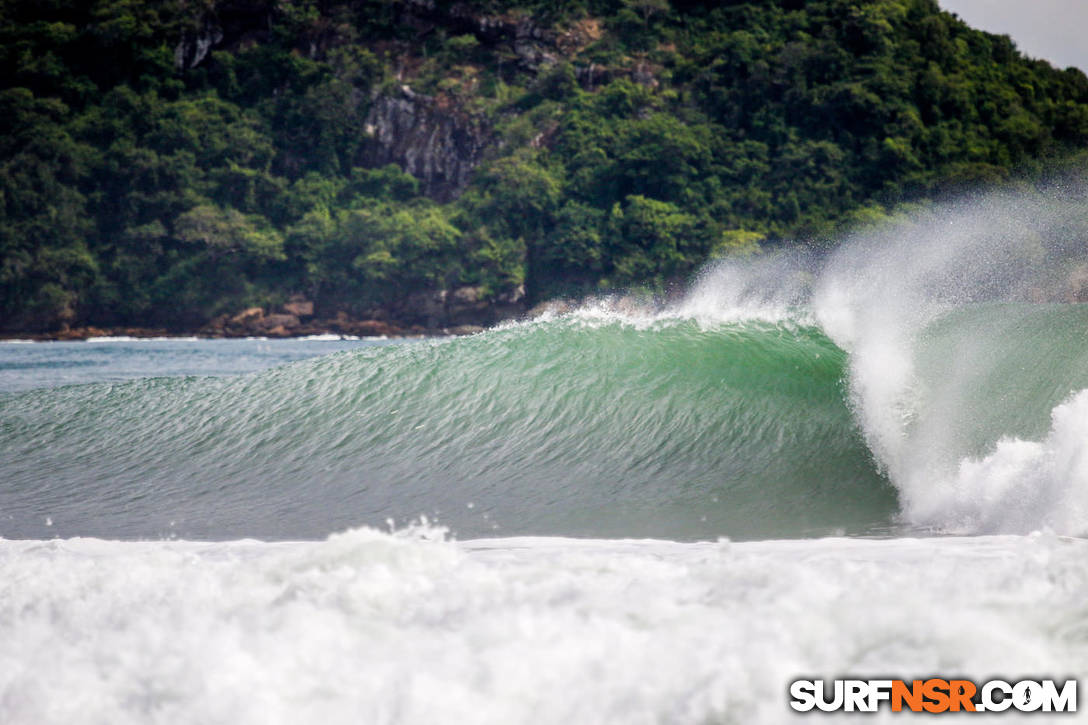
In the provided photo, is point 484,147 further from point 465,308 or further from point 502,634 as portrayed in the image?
point 502,634

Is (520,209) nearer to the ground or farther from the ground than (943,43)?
nearer to the ground

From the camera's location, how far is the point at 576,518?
→ 22.6 feet

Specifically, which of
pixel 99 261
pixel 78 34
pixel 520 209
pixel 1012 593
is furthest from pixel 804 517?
pixel 78 34

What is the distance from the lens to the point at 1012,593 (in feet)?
10.1

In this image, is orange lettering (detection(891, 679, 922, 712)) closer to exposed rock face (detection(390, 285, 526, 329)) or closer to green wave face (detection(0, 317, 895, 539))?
green wave face (detection(0, 317, 895, 539))

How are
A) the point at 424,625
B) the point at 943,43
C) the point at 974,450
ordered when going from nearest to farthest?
1. the point at 424,625
2. the point at 974,450
3. the point at 943,43

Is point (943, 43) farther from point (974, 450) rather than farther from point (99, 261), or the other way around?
point (974, 450)

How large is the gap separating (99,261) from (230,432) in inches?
2107

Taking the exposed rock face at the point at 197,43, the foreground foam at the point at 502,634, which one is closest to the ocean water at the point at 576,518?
the foreground foam at the point at 502,634

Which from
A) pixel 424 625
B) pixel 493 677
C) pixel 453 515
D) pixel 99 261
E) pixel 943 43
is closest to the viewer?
pixel 493 677

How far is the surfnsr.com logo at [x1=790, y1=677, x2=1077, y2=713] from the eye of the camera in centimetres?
257

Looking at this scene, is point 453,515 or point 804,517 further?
point 453,515

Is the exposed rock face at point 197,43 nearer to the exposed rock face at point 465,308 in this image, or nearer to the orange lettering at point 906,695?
the exposed rock face at point 465,308

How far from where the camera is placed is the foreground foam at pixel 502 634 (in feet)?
9.27
